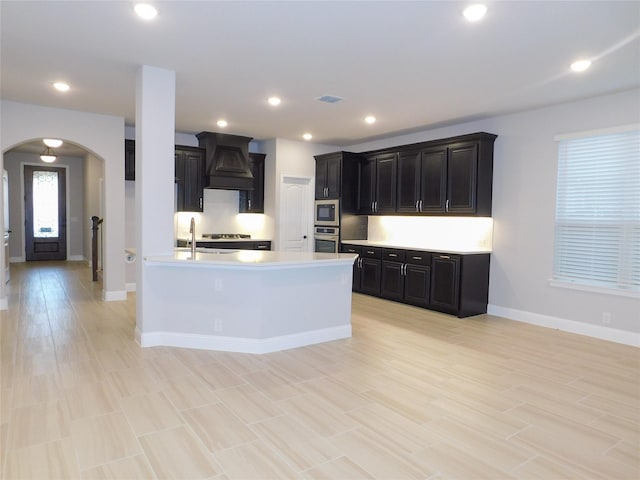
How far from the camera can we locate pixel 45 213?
1080cm

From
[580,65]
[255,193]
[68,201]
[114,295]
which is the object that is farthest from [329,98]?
[68,201]

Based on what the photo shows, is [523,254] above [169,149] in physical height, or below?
below

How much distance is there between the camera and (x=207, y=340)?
13.6 feet

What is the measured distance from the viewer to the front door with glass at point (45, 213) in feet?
34.7

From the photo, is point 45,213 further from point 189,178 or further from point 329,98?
point 329,98

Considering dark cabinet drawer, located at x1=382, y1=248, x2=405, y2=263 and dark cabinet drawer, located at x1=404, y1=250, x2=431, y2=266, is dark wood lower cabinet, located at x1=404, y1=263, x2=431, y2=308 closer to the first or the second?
dark cabinet drawer, located at x1=404, y1=250, x2=431, y2=266

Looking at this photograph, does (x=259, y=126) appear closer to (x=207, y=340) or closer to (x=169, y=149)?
(x=169, y=149)

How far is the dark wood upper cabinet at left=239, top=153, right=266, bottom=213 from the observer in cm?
794

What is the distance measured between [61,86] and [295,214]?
14.0 ft

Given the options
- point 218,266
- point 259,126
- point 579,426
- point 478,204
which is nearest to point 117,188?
point 259,126

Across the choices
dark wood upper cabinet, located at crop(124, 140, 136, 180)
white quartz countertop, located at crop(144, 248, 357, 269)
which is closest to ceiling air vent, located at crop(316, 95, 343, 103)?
white quartz countertop, located at crop(144, 248, 357, 269)

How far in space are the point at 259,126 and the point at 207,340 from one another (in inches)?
152

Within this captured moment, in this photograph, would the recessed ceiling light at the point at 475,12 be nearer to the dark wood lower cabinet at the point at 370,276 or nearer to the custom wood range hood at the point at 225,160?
the dark wood lower cabinet at the point at 370,276

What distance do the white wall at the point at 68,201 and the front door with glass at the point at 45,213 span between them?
0.11 meters
